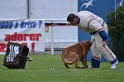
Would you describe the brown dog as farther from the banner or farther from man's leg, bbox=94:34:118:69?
the banner

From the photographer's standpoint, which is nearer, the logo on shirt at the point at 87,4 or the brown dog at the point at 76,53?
the brown dog at the point at 76,53

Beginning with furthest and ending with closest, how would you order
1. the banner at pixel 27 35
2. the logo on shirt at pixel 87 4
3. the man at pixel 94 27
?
the banner at pixel 27 35
the logo on shirt at pixel 87 4
the man at pixel 94 27

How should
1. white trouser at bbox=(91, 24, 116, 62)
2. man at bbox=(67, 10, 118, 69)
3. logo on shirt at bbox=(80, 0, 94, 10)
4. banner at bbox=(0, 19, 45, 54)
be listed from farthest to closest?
banner at bbox=(0, 19, 45, 54) → logo on shirt at bbox=(80, 0, 94, 10) → white trouser at bbox=(91, 24, 116, 62) → man at bbox=(67, 10, 118, 69)

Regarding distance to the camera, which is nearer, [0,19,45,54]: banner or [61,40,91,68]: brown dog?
[61,40,91,68]: brown dog

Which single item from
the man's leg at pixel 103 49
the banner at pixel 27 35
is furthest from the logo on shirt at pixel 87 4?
the banner at pixel 27 35

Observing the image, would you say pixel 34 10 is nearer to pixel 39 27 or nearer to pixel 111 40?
pixel 39 27

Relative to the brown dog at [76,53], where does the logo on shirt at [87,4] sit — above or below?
above

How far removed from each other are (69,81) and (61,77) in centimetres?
64

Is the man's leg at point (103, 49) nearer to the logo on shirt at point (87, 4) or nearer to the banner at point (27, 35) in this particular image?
the logo on shirt at point (87, 4)

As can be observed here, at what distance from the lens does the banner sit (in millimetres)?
20156

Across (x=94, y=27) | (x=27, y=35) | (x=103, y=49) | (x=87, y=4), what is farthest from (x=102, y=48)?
(x=27, y=35)

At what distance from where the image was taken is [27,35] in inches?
797

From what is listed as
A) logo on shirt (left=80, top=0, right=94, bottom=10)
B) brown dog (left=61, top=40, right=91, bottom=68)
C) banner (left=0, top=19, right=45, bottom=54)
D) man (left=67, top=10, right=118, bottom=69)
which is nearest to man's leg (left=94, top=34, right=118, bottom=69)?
man (left=67, top=10, right=118, bottom=69)

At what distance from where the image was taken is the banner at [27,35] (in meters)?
20.2
